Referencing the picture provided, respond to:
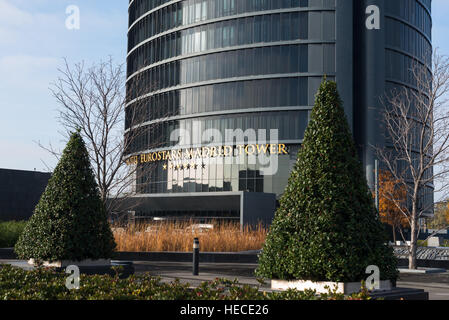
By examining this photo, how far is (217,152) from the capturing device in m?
58.0

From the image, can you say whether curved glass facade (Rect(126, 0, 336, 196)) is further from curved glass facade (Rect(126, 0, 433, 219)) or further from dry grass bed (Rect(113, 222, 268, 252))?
dry grass bed (Rect(113, 222, 268, 252))

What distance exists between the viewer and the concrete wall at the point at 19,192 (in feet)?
151

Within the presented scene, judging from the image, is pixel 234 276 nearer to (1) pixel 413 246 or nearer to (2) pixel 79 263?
(2) pixel 79 263

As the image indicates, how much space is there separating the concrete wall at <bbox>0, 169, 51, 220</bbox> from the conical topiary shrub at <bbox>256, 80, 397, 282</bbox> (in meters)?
40.4

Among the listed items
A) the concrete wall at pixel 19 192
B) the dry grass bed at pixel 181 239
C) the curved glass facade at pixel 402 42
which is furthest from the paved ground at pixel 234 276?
the curved glass facade at pixel 402 42

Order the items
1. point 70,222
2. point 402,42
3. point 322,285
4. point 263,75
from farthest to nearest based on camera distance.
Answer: point 402,42 < point 263,75 < point 70,222 < point 322,285

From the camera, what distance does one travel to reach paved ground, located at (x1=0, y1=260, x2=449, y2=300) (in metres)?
15.9

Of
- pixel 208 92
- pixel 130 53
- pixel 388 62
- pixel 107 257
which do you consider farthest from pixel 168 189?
pixel 107 257

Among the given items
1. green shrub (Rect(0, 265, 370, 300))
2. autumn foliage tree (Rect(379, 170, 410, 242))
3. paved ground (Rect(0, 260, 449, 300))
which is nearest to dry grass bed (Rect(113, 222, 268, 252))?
paved ground (Rect(0, 260, 449, 300))

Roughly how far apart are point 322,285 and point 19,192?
4207 cm

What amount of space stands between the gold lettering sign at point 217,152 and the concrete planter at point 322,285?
43.7 m

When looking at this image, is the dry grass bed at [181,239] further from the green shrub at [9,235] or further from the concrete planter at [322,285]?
the concrete planter at [322,285]

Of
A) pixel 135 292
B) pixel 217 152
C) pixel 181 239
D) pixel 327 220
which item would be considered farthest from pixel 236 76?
pixel 135 292

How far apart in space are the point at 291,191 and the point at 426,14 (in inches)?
2415
